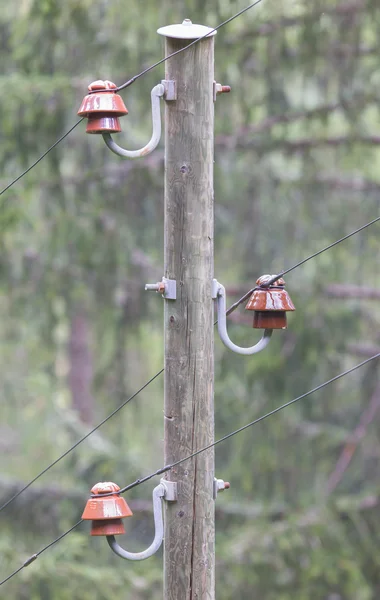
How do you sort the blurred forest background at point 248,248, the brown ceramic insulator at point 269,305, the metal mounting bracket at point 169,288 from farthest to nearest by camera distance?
the blurred forest background at point 248,248 → the brown ceramic insulator at point 269,305 → the metal mounting bracket at point 169,288

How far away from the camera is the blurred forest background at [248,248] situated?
9.16 m

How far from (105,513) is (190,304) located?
33.4 inches

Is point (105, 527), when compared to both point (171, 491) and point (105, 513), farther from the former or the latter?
point (171, 491)

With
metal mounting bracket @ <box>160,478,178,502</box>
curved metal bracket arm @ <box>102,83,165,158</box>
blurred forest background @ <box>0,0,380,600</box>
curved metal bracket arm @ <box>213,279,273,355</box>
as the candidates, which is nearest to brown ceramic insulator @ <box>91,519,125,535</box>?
metal mounting bracket @ <box>160,478,178,502</box>

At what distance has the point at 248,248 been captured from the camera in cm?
1008

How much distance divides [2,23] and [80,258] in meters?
4.01

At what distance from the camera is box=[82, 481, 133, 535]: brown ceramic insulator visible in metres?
4.29

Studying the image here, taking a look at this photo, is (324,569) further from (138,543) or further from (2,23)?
(2,23)

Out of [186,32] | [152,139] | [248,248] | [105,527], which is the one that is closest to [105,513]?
[105,527]

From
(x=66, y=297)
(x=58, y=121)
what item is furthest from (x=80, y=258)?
(x=58, y=121)

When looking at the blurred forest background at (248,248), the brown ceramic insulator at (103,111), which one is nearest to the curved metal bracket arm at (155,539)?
the brown ceramic insulator at (103,111)

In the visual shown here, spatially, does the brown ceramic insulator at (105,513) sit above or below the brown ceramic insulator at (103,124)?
below

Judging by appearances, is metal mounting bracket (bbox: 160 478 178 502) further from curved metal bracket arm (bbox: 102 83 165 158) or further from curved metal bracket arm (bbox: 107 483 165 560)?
curved metal bracket arm (bbox: 102 83 165 158)

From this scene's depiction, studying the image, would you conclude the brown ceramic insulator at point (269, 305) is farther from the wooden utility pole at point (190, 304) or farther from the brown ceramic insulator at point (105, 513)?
the brown ceramic insulator at point (105, 513)
